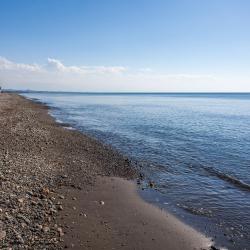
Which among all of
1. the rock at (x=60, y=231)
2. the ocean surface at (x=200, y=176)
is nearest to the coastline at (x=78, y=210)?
the rock at (x=60, y=231)

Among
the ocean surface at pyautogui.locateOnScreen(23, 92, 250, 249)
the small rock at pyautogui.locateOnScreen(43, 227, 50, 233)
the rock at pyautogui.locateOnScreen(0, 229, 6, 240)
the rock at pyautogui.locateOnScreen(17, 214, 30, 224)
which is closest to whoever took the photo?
the rock at pyautogui.locateOnScreen(0, 229, 6, 240)

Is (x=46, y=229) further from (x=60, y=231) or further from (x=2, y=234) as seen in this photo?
(x=2, y=234)

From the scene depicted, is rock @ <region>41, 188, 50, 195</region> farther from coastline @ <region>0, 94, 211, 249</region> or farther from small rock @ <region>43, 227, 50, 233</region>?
small rock @ <region>43, 227, 50, 233</region>

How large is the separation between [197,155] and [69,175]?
11.9 meters

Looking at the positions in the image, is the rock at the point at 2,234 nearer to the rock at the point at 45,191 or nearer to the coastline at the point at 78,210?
the coastline at the point at 78,210

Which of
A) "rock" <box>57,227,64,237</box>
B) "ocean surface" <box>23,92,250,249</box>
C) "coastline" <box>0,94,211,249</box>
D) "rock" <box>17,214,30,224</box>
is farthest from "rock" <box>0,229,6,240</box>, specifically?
"ocean surface" <box>23,92,250,249</box>

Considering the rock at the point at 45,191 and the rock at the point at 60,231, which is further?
the rock at the point at 45,191

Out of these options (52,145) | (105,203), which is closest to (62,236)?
(105,203)

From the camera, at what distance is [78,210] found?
11.4 m

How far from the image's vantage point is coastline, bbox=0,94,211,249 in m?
9.06

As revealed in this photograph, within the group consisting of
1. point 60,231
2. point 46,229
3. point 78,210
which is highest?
point 46,229

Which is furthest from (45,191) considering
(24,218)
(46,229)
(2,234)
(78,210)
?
(2,234)

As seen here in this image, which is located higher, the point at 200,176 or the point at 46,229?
the point at 46,229

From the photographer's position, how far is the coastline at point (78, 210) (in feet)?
29.7
